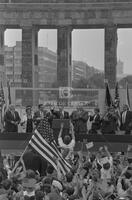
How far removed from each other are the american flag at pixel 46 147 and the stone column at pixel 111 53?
103ft

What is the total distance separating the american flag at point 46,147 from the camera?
11.5 metres

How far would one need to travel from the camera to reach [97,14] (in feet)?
143

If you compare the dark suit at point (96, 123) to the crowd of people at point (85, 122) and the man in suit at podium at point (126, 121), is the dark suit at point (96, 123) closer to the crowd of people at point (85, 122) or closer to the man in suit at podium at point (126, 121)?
the crowd of people at point (85, 122)

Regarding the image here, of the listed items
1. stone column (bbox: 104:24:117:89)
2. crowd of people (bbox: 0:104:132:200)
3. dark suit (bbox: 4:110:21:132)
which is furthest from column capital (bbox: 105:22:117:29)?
crowd of people (bbox: 0:104:132:200)

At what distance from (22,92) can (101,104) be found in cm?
781

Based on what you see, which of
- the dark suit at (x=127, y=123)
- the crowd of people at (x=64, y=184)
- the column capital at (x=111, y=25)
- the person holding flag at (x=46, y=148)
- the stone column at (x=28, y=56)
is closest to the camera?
the crowd of people at (x=64, y=184)

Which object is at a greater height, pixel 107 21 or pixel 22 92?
pixel 107 21

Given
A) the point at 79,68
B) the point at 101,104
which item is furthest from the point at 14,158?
the point at 79,68

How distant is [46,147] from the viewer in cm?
1171

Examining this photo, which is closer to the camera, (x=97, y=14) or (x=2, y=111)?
(x=2, y=111)

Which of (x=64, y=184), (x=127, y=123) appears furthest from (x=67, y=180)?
(x=127, y=123)

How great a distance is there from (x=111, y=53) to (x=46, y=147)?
3249 centimetres

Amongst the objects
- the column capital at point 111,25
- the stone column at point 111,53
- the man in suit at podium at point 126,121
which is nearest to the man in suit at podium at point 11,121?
the man in suit at podium at point 126,121

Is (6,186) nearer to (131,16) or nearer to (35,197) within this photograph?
(35,197)
